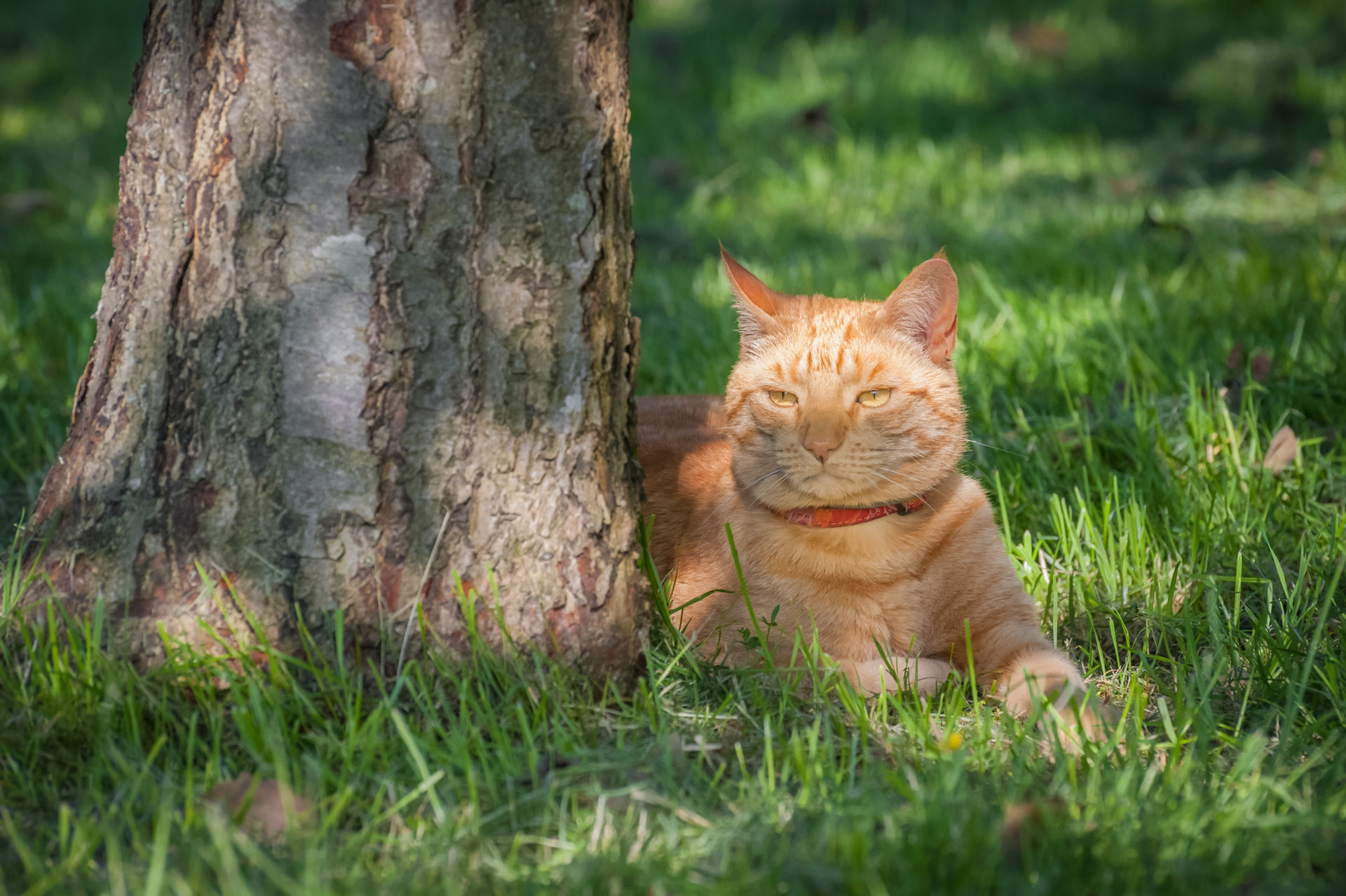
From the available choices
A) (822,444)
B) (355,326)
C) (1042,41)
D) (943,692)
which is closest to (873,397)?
(822,444)

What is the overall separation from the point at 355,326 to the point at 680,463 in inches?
40.8

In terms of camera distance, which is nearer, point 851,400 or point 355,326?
point 355,326

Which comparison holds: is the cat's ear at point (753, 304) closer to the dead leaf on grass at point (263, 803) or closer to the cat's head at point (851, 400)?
the cat's head at point (851, 400)

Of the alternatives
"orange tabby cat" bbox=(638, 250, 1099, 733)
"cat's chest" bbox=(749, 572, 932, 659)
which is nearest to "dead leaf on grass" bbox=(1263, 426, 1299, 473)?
"orange tabby cat" bbox=(638, 250, 1099, 733)

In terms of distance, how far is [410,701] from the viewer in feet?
5.74

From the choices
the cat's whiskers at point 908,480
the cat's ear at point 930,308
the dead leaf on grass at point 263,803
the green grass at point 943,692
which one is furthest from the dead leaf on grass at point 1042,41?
the dead leaf on grass at point 263,803

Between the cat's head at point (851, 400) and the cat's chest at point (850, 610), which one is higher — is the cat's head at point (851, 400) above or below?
above

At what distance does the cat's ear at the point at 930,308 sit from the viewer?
2.06 m

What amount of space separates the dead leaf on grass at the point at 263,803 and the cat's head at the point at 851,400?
1051mm

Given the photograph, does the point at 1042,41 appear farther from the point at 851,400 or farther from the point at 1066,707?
the point at 1066,707

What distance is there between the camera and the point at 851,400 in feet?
6.83

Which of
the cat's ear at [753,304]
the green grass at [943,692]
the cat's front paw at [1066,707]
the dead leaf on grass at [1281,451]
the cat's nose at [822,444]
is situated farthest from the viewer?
the dead leaf on grass at [1281,451]

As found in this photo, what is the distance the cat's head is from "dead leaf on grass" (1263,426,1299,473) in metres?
1.04

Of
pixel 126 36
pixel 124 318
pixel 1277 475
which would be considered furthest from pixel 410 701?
pixel 126 36
